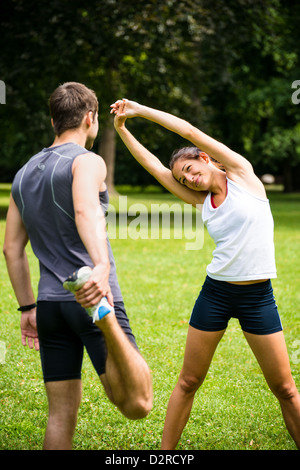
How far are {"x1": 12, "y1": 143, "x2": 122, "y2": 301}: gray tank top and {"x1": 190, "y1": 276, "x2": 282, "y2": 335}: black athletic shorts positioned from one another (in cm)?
97

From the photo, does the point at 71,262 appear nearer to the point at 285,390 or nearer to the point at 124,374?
the point at 124,374

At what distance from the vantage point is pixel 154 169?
12.4ft

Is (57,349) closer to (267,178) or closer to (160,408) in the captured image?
(160,408)

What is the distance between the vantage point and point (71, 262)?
2.83 metres

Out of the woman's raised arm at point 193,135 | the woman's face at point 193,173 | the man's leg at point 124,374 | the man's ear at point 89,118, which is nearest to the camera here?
the man's leg at point 124,374

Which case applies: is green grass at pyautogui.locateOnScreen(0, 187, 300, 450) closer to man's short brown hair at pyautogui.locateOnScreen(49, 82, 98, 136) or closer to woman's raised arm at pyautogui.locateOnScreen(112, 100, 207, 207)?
woman's raised arm at pyautogui.locateOnScreen(112, 100, 207, 207)

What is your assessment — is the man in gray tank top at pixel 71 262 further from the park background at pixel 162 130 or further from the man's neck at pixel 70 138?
the park background at pixel 162 130

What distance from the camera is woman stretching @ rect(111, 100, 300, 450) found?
3.35 meters

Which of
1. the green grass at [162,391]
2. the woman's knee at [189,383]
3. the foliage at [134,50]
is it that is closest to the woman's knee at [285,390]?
the woman's knee at [189,383]

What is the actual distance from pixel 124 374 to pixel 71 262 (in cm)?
61

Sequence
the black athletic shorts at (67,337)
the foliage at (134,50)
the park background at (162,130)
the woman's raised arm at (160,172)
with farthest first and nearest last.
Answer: the foliage at (134,50)
the park background at (162,130)
the woman's raised arm at (160,172)
the black athletic shorts at (67,337)

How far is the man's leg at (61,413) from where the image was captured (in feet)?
9.34

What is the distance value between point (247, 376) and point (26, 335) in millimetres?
2748

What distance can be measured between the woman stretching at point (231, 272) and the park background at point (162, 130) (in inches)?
27.8
